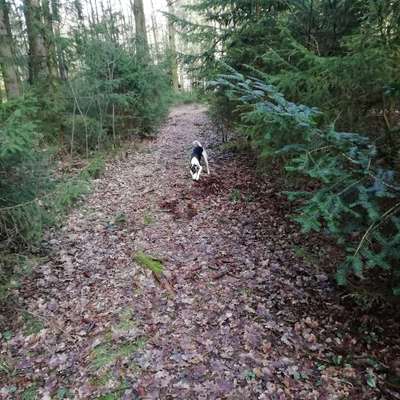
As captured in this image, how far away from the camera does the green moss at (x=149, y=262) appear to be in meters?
5.17

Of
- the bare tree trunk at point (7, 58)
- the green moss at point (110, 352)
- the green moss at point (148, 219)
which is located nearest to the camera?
the green moss at point (110, 352)

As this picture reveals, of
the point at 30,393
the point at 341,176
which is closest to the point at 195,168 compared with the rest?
the point at 341,176

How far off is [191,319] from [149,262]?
1423mm

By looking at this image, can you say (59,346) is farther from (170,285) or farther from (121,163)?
(121,163)

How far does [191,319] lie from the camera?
4.25m

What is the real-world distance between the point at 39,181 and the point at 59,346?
252 centimetres

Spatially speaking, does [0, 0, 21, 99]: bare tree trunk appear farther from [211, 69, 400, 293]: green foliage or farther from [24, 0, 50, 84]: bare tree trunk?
[211, 69, 400, 293]: green foliage

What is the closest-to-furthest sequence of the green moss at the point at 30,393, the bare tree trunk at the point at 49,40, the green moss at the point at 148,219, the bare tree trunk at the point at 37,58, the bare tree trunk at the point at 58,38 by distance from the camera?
the green moss at the point at 30,393 → the green moss at the point at 148,219 → the bare tree trunk at the point at 49,40 → the bare tree trunk at the point at 58,38 → the bare tree trunk at the point at 37,58

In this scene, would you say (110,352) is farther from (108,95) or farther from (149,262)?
(108,95)

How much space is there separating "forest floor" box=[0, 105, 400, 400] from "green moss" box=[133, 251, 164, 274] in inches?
0.9

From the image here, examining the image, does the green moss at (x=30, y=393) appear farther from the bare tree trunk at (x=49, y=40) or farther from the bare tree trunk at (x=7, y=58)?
the bare tree trunk at (x=49, y=40)

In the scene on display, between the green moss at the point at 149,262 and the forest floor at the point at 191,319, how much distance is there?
0.08ft

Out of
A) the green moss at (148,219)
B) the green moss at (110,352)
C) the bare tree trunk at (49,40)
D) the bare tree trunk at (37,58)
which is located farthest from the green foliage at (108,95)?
the green moss at (110,352)

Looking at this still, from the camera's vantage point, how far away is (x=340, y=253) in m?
5.03
